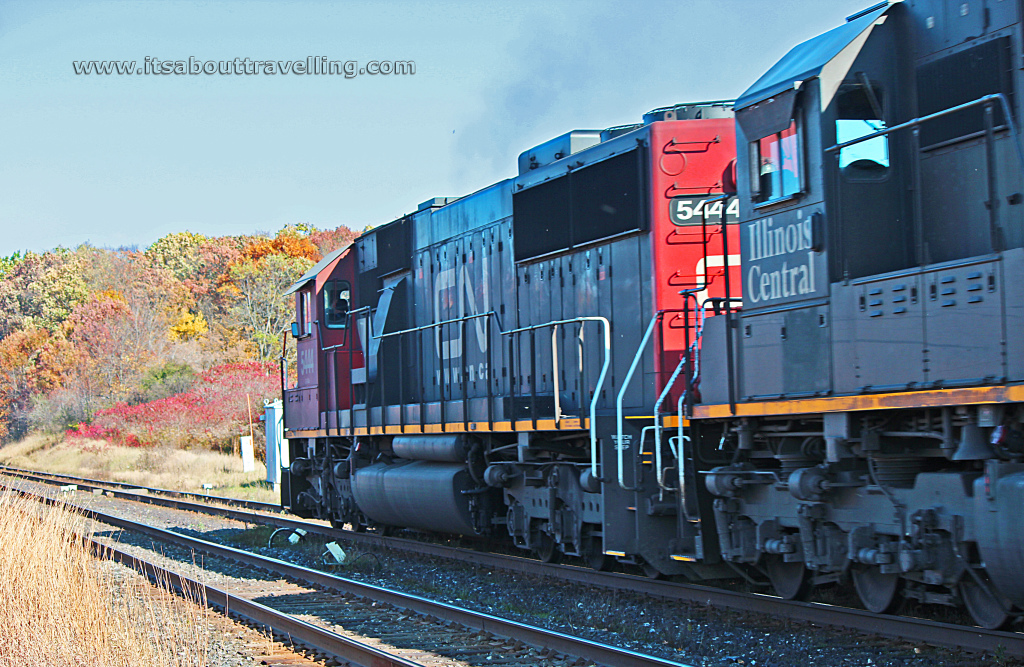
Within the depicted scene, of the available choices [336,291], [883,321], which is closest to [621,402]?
[883,321]

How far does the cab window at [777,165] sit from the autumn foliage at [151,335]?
2985 centimetres

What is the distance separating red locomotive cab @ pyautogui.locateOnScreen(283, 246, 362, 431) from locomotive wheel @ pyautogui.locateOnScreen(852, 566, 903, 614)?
8.83m

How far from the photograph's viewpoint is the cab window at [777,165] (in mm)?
6922

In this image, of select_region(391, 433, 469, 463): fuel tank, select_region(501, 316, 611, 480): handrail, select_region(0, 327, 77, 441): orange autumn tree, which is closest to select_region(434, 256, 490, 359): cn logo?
select_region(391, 433, 469, 463): fuel tank

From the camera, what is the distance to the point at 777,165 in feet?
23.4

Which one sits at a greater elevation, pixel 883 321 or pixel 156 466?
pixel 883 321

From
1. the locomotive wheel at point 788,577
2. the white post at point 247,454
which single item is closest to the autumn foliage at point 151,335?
the white post at point 247,454

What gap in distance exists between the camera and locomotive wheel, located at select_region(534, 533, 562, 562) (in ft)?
33.8

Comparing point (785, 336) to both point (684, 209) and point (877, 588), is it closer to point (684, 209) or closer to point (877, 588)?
point (877, 588)

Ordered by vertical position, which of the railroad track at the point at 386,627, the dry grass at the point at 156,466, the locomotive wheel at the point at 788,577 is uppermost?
the locomotive wheel at the point at 788,577

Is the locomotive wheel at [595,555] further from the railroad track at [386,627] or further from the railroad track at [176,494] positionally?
the railroad track at [176,494]

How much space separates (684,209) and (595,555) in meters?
3.34

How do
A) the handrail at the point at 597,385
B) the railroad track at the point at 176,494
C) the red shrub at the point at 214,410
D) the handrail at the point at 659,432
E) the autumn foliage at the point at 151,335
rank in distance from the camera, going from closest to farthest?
the handrail at the point at 659,432
the handrail at the point at 597,385
the railroad track at the point at 176,494
the red shrub at the point at 214,410
the autumn foliage at the point at 151,335

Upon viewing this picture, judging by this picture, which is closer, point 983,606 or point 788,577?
point 983,606
